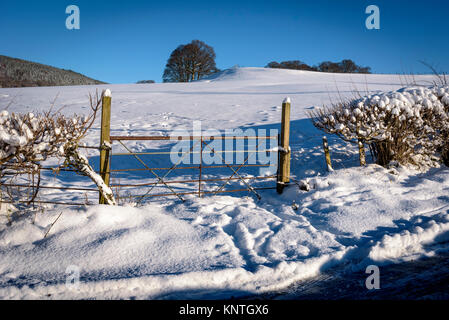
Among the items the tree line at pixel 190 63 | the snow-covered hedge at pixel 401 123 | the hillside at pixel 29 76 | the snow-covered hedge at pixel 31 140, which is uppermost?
the tree line at pixel 190 63

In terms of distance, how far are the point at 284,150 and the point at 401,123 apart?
9.05ft

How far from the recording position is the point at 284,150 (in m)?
5.33

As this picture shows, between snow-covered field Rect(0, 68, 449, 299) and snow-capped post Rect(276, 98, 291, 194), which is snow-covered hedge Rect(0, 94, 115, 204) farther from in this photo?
snow-capped post Rect(276, 98, 291, 194)

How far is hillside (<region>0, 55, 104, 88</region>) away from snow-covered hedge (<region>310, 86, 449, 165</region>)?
3326cm

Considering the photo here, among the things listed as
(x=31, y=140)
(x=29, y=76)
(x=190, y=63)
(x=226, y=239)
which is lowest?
(x=226, y=239)

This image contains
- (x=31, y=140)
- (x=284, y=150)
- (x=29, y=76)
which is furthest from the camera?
(x=29, y=76)

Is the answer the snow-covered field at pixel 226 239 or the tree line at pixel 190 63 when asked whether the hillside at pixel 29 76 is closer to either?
the tree line at pixel 190 63

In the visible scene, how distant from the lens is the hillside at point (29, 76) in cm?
2994

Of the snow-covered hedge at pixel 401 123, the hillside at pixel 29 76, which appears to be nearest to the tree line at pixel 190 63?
the hillside at pixel 29 76

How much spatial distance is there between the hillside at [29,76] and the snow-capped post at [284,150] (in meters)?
32.5

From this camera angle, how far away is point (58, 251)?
296 centimetres

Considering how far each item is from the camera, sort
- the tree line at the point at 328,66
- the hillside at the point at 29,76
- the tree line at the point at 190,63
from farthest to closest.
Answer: the tree line at the point at 328,66 < the tree line at the point at 190,63 < the hillside at the point at 29,76

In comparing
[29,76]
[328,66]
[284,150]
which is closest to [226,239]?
[284,150]

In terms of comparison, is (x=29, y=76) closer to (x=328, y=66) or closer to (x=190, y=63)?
(x=190, y=63)
